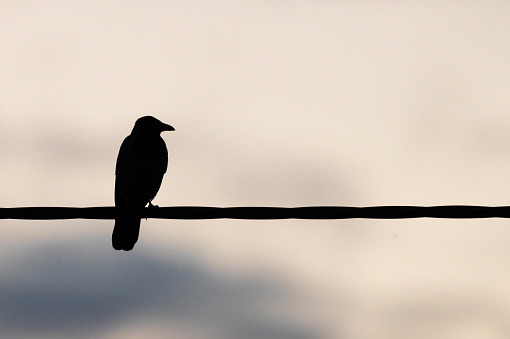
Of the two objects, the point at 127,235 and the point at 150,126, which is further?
the point at 127,235

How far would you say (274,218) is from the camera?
4.77 m

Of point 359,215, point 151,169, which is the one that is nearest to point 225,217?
point 359,215

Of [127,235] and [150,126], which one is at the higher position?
[150,126]

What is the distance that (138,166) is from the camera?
382 inches

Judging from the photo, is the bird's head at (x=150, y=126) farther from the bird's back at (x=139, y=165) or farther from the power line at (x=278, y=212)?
the power line at (x=278, y=212)

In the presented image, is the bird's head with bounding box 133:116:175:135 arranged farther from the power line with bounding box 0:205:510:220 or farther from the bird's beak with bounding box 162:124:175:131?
the power line with bounding box 0:205:510:220

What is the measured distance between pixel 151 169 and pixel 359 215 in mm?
5428

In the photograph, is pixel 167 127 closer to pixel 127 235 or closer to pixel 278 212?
pixel 127 235

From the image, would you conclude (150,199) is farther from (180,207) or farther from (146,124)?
(180,207)

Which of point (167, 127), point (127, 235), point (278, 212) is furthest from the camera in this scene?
point (127, 235)

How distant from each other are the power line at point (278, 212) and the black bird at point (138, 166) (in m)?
4.64

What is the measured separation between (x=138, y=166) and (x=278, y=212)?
5203 millimetres

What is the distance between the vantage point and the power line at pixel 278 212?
464cm

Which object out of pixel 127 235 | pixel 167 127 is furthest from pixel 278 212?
pixel 127 235
